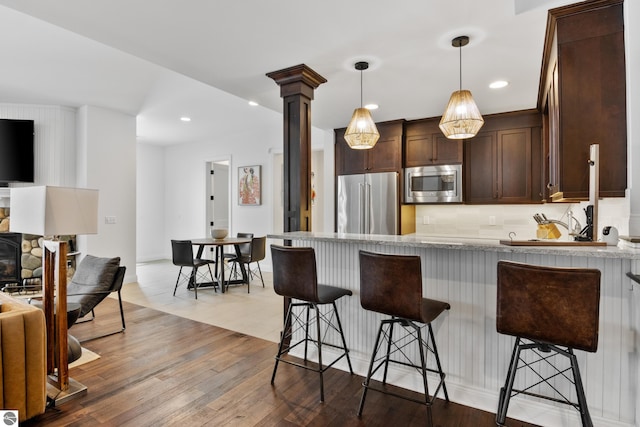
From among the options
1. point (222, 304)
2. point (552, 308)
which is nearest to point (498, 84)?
point (552, 308)

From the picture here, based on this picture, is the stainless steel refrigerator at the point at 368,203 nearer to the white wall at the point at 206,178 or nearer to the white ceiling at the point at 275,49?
the white ceiling at the point at 275,49

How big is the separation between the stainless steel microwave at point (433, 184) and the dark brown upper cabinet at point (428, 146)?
0.31ft

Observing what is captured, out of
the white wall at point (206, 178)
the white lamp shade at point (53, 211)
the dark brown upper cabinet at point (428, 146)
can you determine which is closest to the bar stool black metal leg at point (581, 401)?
the white lamp shade at point (53, 211)

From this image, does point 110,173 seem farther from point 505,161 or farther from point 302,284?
point 505,161

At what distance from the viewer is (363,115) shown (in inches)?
117

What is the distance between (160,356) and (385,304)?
198cm

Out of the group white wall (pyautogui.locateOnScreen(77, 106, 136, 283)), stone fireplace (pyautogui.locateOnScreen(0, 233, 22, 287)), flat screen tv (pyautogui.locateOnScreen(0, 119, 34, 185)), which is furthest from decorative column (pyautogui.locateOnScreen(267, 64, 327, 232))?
stone fireplace (pyautogui.locateOnScreen(0, 233, 22, 287))

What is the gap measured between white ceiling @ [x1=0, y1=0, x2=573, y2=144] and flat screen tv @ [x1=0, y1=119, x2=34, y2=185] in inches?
15.4

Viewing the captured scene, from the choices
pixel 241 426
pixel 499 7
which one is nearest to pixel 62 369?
pixel 241 426

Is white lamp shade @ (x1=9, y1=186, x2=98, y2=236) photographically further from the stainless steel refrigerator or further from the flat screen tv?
the flat screen tv

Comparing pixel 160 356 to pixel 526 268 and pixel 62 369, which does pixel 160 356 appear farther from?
pixel 526 268

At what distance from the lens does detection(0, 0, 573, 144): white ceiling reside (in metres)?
2.10

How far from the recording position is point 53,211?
1.95m

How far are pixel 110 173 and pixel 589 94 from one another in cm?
574
